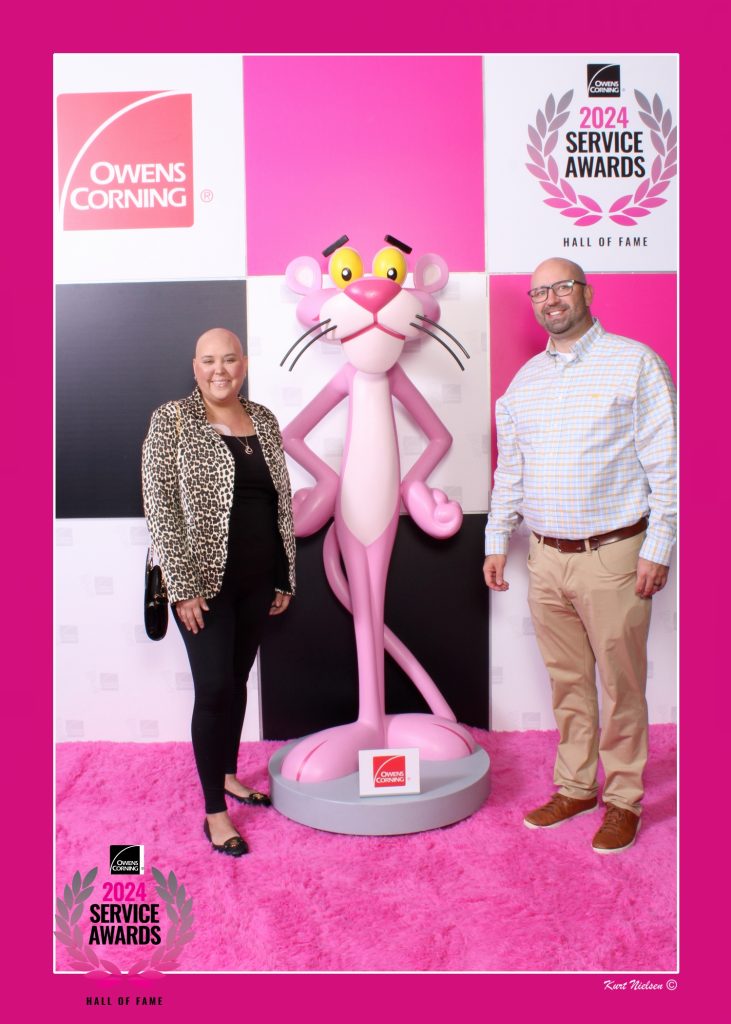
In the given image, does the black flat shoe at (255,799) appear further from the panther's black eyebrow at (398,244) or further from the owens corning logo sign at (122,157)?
the owens corning logo sign at (122,157)

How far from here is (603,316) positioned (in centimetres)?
275

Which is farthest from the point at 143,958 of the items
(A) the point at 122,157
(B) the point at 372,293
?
(A) the point at 122,157

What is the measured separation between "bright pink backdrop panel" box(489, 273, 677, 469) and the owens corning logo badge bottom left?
1.75 metres

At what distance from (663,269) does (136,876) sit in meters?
2.57

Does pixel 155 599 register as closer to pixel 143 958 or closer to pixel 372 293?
pixel 143 958

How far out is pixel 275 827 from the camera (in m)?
2.33

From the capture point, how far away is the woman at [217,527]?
2082 millimetres

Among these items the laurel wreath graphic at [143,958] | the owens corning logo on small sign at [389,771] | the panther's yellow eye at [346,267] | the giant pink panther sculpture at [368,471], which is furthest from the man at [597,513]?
the laurel wreath graphic at [143,958]

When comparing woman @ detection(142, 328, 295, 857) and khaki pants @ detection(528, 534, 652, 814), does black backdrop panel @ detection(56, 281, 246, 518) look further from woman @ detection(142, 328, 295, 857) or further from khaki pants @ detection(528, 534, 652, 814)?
khaki pants @ detection(528, 534, 652, 814)

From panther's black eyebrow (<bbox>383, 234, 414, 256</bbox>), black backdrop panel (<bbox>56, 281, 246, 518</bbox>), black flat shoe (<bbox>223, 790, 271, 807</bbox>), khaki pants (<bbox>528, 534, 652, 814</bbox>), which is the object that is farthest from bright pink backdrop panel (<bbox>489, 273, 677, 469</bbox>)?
black flat shoe (<bbox>223, 790, 271, 807</bbox>)

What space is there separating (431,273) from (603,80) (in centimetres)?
78

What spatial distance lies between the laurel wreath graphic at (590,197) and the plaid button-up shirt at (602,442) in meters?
0.51

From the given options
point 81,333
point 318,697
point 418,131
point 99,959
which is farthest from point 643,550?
point 81,333

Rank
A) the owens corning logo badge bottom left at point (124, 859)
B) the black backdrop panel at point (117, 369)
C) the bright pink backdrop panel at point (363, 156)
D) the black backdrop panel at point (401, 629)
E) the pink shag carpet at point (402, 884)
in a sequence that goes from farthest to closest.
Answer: the black backdrop panel at point (401, 629)
the black backdrop panel at point (117, 369)
the bright pink backdrop panel at point (363, 156)
the owens corning logo badge bottom left at point (124, 859)
the pink shag carpet at point (402, 884)
